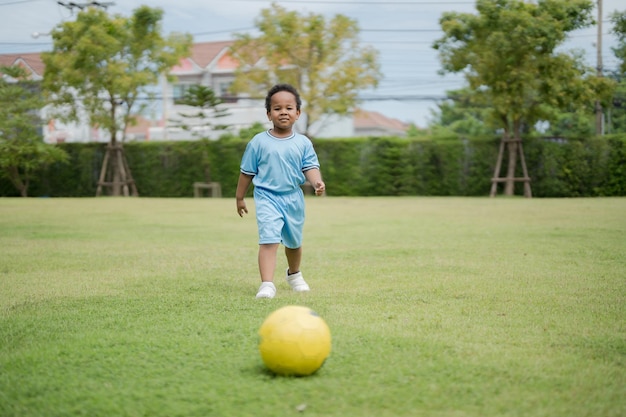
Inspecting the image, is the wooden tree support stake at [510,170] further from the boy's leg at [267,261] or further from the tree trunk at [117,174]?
the boy's leg at [267,261]

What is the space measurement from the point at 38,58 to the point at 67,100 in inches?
71.5

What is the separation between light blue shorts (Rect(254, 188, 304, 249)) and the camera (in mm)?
5047

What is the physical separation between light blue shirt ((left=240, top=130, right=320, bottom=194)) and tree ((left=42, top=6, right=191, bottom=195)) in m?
20.4

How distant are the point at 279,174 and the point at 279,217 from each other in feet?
1.06

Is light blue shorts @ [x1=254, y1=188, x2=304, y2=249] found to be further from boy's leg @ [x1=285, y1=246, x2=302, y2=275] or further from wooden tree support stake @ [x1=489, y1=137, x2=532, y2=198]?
wooden tree support stake @ [x1=489, y1=137, x2=532, y2=198]

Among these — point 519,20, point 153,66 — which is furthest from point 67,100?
point 519,20

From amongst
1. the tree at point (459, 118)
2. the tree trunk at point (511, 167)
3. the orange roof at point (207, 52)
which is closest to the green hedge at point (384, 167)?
the tree trunk at point (511, 167)

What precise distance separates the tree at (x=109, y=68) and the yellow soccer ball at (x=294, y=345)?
2275 centimetres

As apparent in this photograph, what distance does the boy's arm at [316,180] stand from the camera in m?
4.95

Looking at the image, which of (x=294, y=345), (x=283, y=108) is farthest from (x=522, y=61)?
(x=294, y=345)

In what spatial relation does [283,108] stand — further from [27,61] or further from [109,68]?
[27,61]

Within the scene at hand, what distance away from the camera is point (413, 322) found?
4.00m

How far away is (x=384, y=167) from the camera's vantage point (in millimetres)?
24469

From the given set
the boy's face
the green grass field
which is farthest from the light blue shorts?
the boy's face
